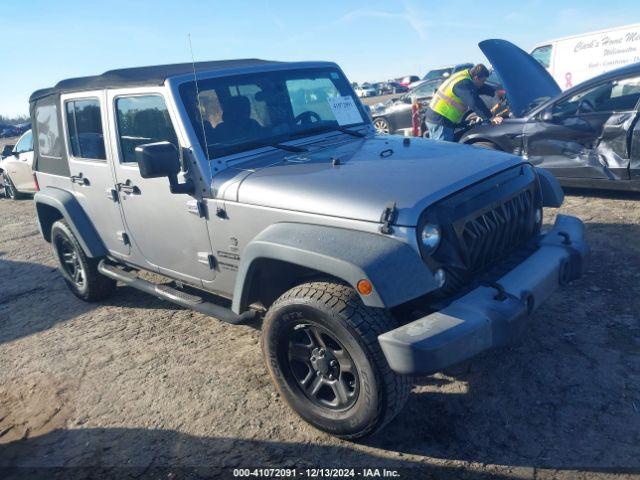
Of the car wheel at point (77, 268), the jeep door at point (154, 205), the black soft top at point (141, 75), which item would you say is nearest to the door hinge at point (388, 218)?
the jeep door at point (154, 205)

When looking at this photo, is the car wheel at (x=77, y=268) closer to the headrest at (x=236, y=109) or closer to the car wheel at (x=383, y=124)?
the headrest at (x=236, y=109)

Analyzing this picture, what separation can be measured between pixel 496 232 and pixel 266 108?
183 centimetres

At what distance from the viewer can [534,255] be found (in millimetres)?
2988

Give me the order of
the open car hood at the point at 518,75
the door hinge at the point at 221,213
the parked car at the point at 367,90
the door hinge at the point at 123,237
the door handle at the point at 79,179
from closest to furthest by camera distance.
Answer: the door hinge at the point at 221,213 → the door hinge at the point at 123,237 → the door handle at the point at 79,179 → the open car hood at the point at 518,75 → the parked car at the point at 367,90

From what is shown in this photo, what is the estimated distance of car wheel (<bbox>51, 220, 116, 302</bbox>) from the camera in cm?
481

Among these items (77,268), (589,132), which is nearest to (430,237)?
(77,268)

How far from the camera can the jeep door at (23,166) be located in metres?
10.3

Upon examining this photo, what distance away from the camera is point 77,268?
16.7ft

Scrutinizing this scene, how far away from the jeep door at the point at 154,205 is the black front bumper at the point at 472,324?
63.0 inches

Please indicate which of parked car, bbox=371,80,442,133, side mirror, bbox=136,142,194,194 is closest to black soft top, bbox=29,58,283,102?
side mirror, bbox=136,142,194,194

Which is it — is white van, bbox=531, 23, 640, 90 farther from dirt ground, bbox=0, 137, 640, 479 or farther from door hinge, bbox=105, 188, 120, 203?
door hinge, bbox=105, 188, 120, 203

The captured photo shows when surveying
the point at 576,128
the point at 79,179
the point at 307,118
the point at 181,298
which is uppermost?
the point at 307,118

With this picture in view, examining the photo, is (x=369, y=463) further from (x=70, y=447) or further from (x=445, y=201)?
(x=70, y=447)

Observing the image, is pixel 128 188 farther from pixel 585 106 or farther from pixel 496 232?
pixel 585 106
